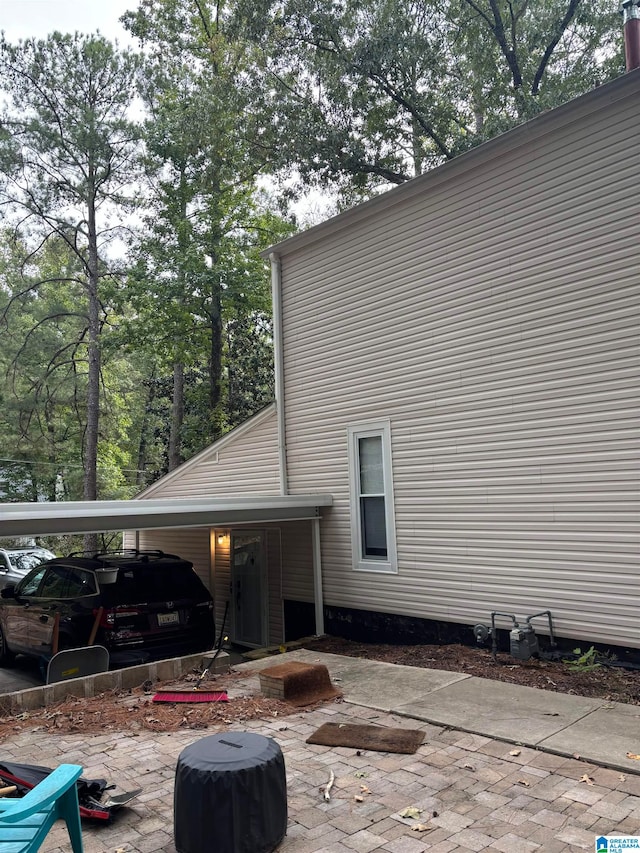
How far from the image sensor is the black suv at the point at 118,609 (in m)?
Result: 7.85

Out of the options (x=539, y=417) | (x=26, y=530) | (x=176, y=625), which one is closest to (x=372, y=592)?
(x=176, y=625)

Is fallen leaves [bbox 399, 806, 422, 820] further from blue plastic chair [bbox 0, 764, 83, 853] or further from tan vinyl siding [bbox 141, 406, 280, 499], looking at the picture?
tan vinyl siding [bbox 141, 406, 280, 499]

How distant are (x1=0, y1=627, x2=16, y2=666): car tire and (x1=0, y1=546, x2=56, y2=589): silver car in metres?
6.61

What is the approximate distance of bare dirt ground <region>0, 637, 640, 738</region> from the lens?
5.58 meters

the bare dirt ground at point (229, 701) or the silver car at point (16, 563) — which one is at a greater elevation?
the silver car at point (16, 563)

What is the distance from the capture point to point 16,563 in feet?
57.6

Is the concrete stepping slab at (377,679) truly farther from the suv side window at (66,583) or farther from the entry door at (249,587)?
the entry door at (249,587)

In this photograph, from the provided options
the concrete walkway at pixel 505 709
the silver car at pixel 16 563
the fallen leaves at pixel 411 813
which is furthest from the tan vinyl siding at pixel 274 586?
the silver car at pixel 16 563

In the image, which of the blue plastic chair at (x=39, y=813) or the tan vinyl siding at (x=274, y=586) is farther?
the tan vinyl siding at (x=274, y=586)

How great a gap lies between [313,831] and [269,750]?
51 centimetres

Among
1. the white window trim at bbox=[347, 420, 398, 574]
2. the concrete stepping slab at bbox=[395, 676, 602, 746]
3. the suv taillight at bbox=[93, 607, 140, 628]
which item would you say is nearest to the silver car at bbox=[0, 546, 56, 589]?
the suv taillight at bbox=[93, 607, 140, 628]

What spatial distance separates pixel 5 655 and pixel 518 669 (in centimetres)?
787

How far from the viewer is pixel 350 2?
1429 centimetres

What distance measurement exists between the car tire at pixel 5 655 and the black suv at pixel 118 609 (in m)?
0.79
